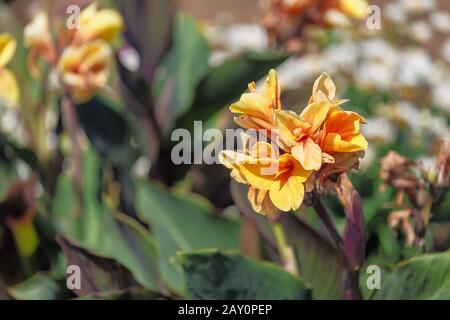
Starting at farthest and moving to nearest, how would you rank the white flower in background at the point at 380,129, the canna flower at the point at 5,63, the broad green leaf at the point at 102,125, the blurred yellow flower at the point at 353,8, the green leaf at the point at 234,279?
the white flower in background at the point at 380,129 → the broad green leaf at the point at 102,125 → the blurred yellow flower at the point at 353,8 → the canna flower at the point at 5,63 → the green leaf at the point at 234,279

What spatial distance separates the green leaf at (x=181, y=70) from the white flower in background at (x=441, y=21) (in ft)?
2.77

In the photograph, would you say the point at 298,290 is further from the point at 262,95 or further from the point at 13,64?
the point at 13,64

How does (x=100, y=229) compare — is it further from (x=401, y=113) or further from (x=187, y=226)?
(x=401, y=113)

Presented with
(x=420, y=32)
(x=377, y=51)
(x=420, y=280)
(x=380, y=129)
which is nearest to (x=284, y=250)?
(x=420, y=280)

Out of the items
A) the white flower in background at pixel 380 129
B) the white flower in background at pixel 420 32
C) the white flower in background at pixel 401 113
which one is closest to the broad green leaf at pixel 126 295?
the white flower in background at pixel 380 129

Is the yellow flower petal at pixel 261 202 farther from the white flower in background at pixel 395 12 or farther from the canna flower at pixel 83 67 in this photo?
the white flower in background at pixel 395 12

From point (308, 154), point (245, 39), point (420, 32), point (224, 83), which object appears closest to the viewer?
point (308, 154)

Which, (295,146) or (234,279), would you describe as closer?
(295,146)

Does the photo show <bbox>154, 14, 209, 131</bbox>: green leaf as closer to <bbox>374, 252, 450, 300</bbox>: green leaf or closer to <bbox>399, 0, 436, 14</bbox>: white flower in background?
<bbox>374, 252, 450, 300</bbox>: green leaf

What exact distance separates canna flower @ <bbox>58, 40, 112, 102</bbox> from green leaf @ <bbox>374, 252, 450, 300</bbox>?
40 centimetres

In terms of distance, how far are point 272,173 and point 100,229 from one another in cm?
38

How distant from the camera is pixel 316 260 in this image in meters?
0.79

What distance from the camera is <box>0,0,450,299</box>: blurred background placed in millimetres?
765

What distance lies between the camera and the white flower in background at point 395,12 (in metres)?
1.85
